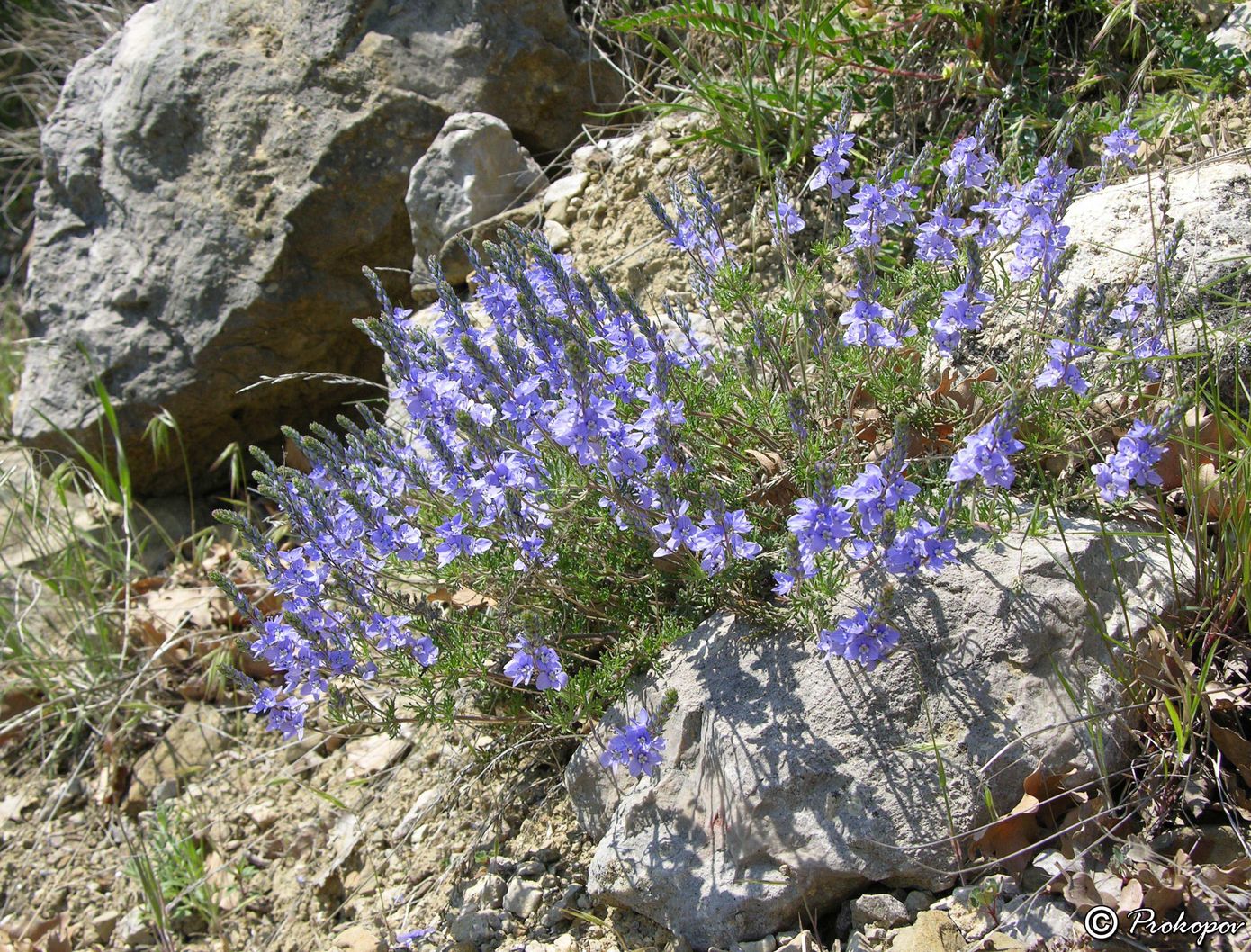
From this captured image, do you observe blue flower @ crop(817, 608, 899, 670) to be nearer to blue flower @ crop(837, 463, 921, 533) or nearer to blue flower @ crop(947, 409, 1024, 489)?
blue flower @ crop(837, 463, 921, 533)

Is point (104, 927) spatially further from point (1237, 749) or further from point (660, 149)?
A: point (660, 149)

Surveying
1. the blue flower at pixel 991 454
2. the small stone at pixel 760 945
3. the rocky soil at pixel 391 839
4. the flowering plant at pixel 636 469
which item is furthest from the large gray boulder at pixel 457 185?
the small stone at pixel 760 945

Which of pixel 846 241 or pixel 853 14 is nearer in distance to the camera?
pixel 846 241

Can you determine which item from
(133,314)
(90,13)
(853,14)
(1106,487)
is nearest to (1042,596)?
(1106,487)

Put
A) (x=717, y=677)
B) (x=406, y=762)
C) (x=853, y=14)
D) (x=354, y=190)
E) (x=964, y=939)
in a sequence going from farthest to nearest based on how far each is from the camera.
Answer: (x=354, y=190) < (x=853, y=14) < (x=406, y=762) < (x=717, y=677) < (x=964, y=939)

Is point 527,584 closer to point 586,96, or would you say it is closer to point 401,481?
point 401,481
